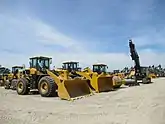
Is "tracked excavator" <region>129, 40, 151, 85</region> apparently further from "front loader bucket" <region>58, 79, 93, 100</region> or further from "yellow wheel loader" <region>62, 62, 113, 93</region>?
"front loader bucket" <region>58, 79, 93, 100</region>

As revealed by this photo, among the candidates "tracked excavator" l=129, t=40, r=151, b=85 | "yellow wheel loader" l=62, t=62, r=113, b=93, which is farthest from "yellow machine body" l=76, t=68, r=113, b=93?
"tracked excavator" l=129, t=40, r=151, b=85

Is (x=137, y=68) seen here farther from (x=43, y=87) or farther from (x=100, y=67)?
(x=43, y=87)

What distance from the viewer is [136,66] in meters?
29.3

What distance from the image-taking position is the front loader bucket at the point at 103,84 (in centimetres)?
1767

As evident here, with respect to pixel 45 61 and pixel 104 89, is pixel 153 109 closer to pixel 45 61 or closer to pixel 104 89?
pixel 104 89

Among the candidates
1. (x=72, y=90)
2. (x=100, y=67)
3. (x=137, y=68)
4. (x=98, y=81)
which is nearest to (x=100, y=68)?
(x=100, y=67)

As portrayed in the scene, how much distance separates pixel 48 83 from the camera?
595 inches

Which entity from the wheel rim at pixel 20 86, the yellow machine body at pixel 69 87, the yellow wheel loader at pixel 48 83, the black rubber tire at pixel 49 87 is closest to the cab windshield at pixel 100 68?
the yellow wheel loader at pixel 48 83

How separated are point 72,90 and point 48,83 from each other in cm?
154

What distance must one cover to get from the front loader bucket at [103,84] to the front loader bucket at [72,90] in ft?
6.42

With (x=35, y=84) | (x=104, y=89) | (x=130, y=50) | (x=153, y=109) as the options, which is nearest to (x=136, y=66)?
(x=130, y=50)

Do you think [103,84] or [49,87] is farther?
[103,84]

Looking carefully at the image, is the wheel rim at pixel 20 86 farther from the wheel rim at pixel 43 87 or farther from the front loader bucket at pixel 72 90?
the front loader bucket at pixel 72 90

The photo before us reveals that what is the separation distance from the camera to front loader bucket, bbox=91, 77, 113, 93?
17.7 metres
